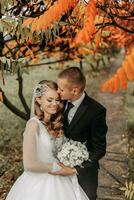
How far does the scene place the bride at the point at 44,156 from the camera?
16.0 ft

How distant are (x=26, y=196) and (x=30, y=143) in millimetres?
750

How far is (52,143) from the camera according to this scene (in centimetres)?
516

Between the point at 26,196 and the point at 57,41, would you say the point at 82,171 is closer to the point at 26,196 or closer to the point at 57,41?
the point at 26,196

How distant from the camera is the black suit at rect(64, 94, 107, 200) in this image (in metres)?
5.05

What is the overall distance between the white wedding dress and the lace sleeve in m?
0.05

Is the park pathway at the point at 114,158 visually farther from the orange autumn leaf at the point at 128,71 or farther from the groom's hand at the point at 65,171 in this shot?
the orange autumn leaf at the point at 128,71

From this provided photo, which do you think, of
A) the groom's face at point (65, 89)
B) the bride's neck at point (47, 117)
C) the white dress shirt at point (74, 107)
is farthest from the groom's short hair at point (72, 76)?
the bride's neck at point (47, 117)

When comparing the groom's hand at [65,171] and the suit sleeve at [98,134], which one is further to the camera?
the groom's hand at [65,171]

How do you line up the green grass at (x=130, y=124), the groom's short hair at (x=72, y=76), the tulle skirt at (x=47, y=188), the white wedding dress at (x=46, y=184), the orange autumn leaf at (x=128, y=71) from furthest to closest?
1. the green grass at (x=130, y=124)
2. the tulle skirt at (x=47, y=188)
3. the white wedding dress at (x=46, y=184)
4. the groom's short hair at (x=72, y=76)
5. the orange autumn leaf at (x=128, y=71)

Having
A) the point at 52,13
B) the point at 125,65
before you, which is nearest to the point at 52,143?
the point at 52,13

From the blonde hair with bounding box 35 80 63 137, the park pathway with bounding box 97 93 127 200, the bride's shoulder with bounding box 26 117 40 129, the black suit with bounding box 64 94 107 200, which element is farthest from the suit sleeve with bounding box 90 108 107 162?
the park pathway with bounding box 97 93 127 200

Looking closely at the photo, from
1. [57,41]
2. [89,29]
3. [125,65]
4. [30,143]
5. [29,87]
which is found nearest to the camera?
[125,65]

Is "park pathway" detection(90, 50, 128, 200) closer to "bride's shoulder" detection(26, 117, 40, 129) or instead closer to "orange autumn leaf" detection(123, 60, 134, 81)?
"bride's shoulder" detection(26, 117, 40, 129)

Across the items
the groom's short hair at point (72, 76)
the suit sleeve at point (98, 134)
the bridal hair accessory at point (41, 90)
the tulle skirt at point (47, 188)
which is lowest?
the tulle skirt at point (47, 188)
